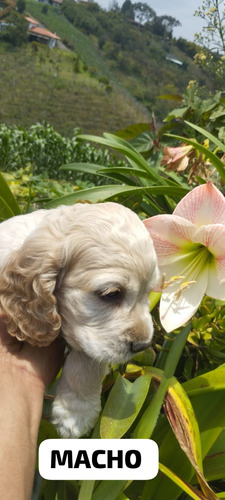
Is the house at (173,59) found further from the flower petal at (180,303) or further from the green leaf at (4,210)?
the flower petal at (180,303)

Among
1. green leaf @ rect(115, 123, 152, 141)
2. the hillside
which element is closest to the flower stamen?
green leaf @ rect(115, 123, 152, 141)

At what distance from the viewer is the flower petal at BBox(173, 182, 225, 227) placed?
3.70 feet

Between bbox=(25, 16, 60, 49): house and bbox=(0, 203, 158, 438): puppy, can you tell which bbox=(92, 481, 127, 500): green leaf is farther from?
bbox=(25, 16, 60, 49): house

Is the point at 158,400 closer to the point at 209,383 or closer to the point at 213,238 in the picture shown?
the point at 209,383

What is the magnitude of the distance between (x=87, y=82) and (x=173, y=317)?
182ft

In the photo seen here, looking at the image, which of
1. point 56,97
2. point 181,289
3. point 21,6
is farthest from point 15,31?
point 181,289

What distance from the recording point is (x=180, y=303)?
1173 mm

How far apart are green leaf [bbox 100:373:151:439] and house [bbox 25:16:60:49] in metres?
68.1

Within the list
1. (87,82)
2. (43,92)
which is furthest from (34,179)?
(87,82)

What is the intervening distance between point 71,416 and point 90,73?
6209 centimetres

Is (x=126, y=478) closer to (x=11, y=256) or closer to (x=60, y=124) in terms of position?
(x=11, y=256)

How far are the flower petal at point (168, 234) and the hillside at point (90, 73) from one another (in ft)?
83.9

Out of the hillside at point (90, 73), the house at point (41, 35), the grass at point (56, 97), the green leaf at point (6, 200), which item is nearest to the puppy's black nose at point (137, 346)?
the green leaf at point (6, 200)

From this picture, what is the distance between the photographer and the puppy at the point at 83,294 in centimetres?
113
